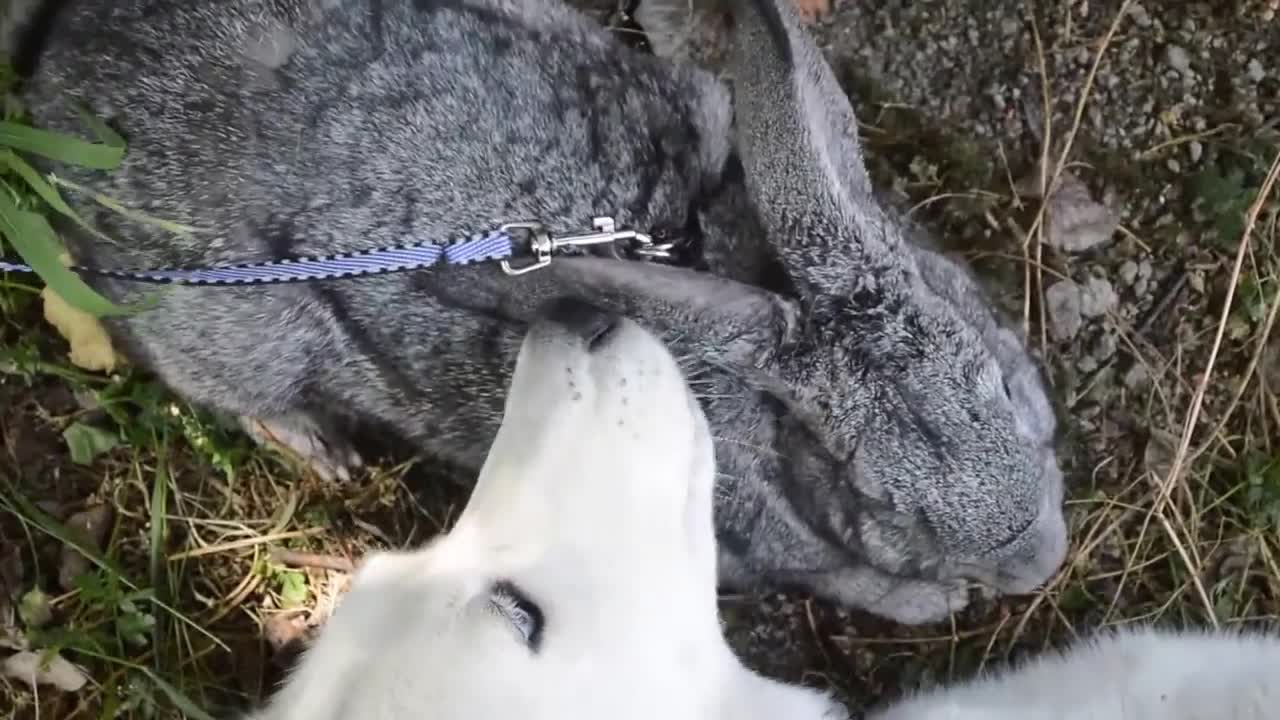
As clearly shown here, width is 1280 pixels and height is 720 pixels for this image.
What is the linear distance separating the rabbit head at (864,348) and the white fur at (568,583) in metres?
0.39

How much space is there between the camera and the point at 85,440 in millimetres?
3330

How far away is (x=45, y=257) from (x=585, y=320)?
1.13 m

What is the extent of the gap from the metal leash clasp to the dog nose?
104mm

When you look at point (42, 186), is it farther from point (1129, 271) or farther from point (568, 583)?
point (1129, 271)

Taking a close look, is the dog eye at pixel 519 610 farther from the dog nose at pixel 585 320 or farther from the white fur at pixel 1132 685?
the white fur at pixel 1132 685

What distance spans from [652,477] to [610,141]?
2.78 feet

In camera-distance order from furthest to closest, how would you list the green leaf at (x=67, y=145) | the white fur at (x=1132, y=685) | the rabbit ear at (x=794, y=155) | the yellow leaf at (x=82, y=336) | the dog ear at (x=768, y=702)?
the yellow leaf at (x=82, y=336) → the white fur at (x=1132, y=685) → the rabbit ear at (x=794, y=155) → the green leaf at (x=67, y=145) → the dog ear at (x=768, y=702)

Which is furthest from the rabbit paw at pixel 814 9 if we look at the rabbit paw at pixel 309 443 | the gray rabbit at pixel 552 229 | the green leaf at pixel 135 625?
the green leaf at pixel 135 625

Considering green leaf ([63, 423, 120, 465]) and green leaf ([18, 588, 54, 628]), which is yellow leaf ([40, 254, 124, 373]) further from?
green leaf ([18, 588, 54, 628])

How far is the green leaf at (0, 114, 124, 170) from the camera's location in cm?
244

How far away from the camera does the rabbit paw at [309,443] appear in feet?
10.6

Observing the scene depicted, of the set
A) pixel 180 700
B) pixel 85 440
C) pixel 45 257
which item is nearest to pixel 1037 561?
pixel 180 700

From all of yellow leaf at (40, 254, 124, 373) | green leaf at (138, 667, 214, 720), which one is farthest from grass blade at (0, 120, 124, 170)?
green leaf at (138, 667, 214, 720)

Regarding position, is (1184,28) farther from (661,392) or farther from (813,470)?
(661,392)
